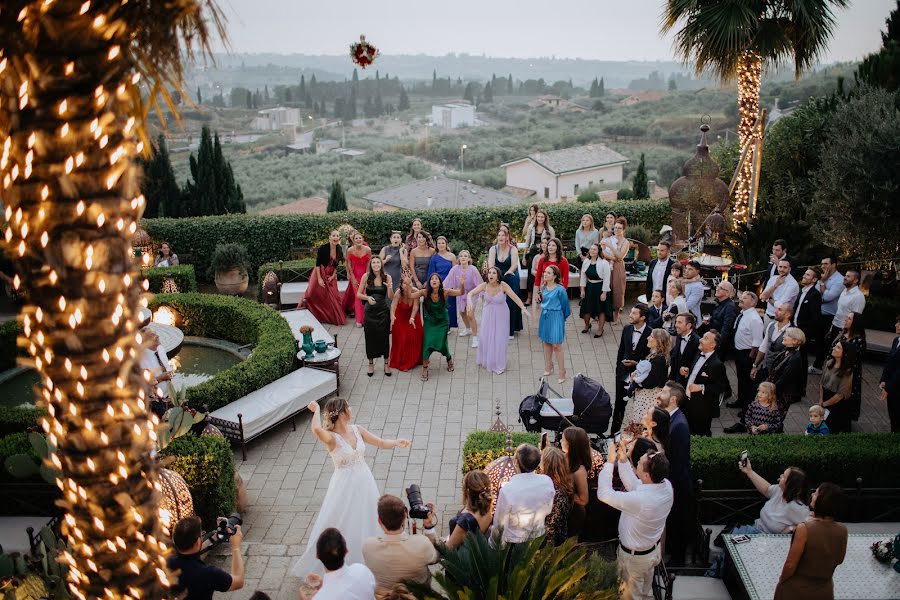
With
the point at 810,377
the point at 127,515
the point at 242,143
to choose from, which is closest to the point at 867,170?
the point at 810,377

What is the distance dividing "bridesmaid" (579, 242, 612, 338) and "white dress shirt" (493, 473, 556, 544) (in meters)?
6.48

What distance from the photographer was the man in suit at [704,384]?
7.96 meters

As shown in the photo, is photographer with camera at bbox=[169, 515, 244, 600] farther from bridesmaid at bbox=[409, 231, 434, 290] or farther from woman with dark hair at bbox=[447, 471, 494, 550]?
bridesmaid at bbox=[409, 231, 434, 290]

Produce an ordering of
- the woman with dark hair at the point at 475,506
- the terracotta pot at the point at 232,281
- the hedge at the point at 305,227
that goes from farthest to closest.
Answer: the hedge at the point at 305,227
the terracotta pot at the point at 232,281
the woman with dark hair at the point at 475,506

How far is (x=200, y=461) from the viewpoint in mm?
7203

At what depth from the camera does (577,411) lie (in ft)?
25.5

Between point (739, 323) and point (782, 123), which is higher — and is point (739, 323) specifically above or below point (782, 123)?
below

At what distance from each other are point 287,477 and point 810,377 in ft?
23.1

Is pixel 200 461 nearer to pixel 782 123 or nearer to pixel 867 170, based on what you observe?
pixel 867 170

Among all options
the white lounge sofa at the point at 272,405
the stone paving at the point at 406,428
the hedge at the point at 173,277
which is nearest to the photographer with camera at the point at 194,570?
the stone paving at the point at 406,428

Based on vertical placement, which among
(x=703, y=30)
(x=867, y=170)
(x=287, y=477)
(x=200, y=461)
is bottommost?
(x=287, y=477)

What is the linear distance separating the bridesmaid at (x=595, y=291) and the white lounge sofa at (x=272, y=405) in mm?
4235

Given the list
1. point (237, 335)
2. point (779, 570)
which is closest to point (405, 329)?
point (237, 335)

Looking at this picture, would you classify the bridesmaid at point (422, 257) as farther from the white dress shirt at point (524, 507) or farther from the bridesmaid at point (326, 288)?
the white dress shirt at point (524, 507)
